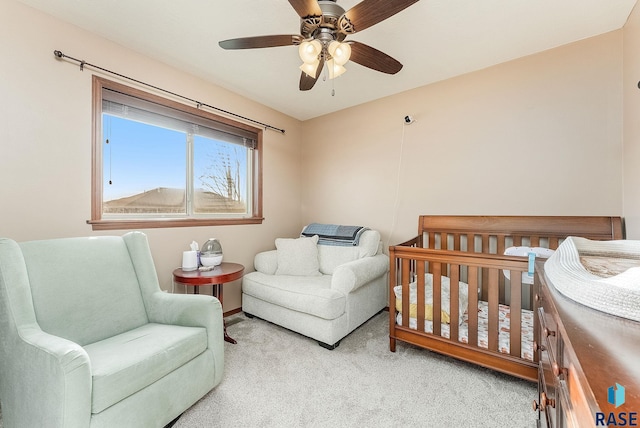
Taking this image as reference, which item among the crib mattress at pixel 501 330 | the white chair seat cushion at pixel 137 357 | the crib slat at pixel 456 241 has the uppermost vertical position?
the crib slat at pixel 456 241

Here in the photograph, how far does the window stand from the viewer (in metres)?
2.09

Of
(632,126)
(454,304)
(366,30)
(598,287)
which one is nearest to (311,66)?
(366,30)

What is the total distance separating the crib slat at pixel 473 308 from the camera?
1.75 m

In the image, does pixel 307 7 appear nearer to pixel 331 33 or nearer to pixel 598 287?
pixel 331 33

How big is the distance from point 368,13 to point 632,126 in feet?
6.29

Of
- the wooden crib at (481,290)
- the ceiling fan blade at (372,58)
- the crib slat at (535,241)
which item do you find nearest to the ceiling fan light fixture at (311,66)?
the ceiling fan blade at (372,58)

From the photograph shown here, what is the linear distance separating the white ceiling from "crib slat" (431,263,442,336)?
66.8 inches

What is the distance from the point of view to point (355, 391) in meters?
1.65

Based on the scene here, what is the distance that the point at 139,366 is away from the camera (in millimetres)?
1220

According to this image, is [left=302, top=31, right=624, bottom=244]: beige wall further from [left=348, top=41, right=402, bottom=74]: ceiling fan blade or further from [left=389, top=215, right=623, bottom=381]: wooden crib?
[left=348, top=41, right=402, bottom=74]: ceiling fan blade

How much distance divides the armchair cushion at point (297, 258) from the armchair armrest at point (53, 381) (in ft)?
6.08

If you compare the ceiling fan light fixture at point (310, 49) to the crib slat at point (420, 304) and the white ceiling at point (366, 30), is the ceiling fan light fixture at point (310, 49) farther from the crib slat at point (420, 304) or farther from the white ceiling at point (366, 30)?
the crib slat at point (420, 304)

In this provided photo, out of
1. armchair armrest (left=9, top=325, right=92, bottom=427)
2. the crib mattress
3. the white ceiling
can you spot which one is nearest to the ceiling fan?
the white ceiling

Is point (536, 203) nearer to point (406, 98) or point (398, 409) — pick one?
point (406, 98)
